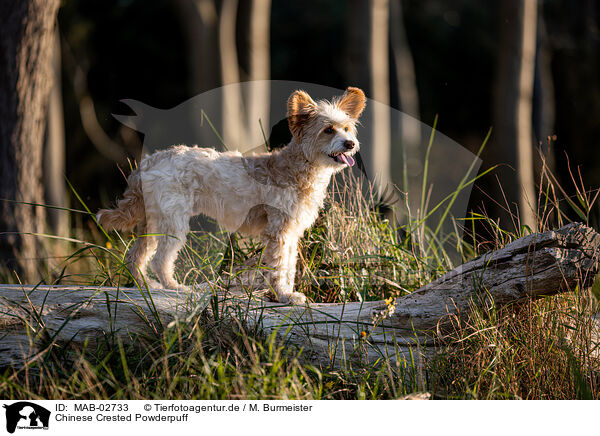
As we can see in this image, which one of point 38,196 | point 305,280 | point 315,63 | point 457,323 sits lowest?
point 457,323

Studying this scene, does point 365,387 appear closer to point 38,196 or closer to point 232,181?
point 232,181

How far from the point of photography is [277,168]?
192 inches

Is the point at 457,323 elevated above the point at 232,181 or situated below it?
below

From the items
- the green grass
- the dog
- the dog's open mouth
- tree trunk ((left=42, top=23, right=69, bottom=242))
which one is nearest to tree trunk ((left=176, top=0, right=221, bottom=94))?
tree trunk ((left=42, top=23, right=69, bottom=242))

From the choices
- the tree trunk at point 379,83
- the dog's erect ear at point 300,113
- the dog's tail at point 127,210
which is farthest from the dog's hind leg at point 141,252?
the tree trunk at point 379,83

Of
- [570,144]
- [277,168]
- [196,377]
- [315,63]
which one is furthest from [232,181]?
[315,63]

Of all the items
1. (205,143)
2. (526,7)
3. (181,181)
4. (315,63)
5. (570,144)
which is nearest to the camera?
(181,181)

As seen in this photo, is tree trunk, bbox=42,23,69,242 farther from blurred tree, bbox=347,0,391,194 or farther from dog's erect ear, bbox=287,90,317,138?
dog's erect ear, bbox=287,90,317,138

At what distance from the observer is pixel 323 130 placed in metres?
4.70

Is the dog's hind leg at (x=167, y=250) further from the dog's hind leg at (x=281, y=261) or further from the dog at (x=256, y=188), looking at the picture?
the dog's hind leg at (x=281, y=261)

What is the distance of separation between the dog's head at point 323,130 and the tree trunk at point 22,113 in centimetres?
355

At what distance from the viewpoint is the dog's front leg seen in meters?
4.63

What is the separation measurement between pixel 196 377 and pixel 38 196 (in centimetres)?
441
